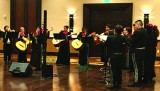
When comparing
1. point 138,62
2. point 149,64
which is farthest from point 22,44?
point 138,62

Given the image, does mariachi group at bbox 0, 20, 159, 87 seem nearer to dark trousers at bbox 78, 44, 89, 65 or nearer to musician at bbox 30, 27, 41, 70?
musician at bbox 30, 27, 41, 70

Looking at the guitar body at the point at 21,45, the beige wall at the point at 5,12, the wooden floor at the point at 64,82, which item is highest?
the beige wall at the point at 5,12

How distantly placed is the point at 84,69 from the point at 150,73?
2876 mm

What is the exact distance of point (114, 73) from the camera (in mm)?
7789

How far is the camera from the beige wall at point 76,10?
14.5 meters

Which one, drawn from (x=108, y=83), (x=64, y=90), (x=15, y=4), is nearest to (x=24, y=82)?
A: (x=64, y=90)

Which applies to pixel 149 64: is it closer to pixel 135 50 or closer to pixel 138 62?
pixel 138 62

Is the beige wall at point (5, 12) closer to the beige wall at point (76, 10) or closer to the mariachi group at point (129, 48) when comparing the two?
the beige wall at point (76, 10)

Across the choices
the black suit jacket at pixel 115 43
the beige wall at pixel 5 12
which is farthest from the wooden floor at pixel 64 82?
the beige wall at pixel 5 12

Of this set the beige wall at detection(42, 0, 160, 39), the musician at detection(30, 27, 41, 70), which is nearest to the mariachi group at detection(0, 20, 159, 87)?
the musician at detection(30, 27, 41, 70)

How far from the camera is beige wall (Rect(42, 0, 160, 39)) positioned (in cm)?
1454

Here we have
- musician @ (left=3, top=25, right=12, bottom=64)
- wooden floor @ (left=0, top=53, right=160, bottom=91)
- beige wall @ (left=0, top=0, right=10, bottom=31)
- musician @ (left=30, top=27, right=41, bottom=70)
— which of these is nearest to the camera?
wooden floor @ (left=0, top=53, right=160, bottom=91)

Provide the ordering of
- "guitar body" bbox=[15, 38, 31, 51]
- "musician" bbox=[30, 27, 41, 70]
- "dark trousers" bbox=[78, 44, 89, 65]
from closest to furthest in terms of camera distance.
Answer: "musician" bbox=[30, 27, 41, 70], "guitar body" bbox=[15, 38, 31, 51], "dark trousers" bbox=[78, 44, 89, 65]

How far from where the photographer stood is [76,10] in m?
15.9
